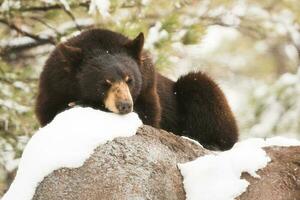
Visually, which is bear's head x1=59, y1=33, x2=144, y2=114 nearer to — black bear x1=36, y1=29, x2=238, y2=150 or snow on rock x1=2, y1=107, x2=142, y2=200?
black bear x1=36, y1=29, x2=238, y2=150

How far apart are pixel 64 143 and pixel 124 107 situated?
30.2 inches

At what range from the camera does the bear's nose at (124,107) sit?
550 centimetres

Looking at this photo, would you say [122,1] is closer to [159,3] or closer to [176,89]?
[159,3]

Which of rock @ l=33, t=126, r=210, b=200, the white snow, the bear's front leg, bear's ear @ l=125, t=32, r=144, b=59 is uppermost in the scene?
bear's ear @ l=125, t=32, r=144, b=59

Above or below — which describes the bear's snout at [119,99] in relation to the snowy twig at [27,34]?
above

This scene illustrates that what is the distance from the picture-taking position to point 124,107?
5.50m

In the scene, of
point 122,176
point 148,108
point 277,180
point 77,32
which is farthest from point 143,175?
point 77,32

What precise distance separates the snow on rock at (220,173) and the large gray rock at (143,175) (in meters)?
0.05

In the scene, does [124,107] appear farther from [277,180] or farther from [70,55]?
[277,180]

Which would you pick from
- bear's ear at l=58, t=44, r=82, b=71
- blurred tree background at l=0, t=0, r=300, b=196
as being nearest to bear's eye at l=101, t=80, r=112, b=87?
bear's ear at l=58, t=44, r=82, b=71

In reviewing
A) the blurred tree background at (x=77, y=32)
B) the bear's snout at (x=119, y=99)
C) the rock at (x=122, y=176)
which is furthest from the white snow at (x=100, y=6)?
the rock at (x=122, y=176)

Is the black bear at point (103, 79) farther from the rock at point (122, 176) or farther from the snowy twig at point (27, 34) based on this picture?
the snowy twig at point (27, 34)

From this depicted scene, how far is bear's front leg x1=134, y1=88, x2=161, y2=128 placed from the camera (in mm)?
6385

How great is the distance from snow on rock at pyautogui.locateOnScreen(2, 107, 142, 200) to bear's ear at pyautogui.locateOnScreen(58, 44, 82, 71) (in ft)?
3.27
